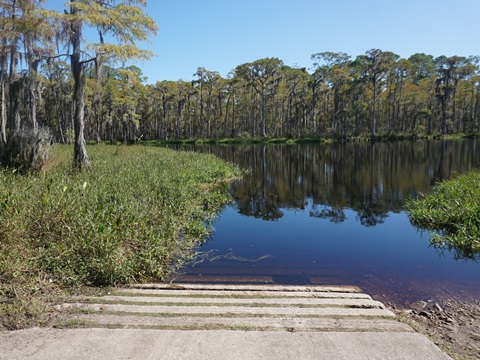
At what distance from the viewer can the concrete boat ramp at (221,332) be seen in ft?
11.2

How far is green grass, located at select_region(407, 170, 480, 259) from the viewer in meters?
8.35

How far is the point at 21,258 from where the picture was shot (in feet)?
16.9

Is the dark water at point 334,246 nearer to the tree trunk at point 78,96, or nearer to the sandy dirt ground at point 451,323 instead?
the sandy dirt ground at point 451,323

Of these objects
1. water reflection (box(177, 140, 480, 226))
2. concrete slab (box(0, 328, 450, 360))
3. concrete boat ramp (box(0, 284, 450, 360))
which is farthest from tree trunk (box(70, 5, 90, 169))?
concrete slab (box(0, 328, 450, 360))

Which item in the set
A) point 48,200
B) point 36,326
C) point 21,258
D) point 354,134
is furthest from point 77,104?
point 354,134

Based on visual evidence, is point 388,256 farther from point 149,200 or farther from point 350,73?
point 350,73

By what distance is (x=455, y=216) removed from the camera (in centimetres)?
975

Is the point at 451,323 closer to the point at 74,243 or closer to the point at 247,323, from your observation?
the point at 247,323

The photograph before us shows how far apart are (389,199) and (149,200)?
1008 cm

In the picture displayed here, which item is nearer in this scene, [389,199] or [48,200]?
[48,200]

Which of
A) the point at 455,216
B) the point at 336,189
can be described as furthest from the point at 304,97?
the point at 455,216

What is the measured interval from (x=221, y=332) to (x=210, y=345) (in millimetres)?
262

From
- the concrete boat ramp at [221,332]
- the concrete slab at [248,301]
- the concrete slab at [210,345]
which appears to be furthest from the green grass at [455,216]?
the concrete slab at [210,345]

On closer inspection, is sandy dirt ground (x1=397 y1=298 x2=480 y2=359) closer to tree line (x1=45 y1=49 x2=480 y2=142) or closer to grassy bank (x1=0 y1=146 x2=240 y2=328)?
grassy bank (x1=0 y1=146 x2=240 y2=328)
